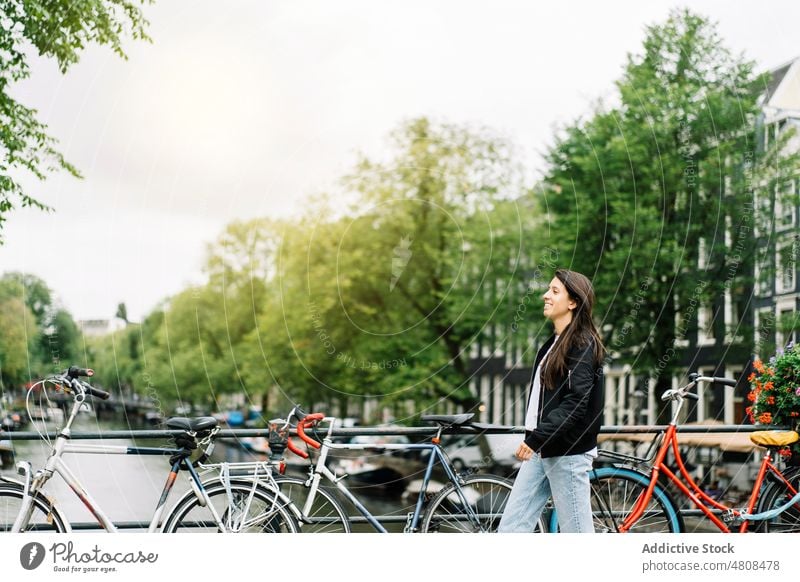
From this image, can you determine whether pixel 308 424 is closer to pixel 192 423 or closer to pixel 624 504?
pixel 192 423

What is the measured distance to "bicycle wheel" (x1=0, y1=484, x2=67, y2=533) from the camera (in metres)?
4.44

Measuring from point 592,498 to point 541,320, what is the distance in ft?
27.3

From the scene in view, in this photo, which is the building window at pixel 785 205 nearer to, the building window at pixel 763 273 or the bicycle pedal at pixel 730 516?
the building window at pixel 763 273

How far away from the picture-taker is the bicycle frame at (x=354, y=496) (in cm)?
465

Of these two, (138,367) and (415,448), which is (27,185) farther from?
(415,448)

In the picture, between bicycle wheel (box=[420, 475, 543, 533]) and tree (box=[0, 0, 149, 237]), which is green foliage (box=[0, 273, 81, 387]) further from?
bicycle wheel (box=[420, 475, 543, 533])

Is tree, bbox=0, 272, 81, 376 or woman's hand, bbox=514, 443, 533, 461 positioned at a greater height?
tree, bbox=0, 272, 81, 376

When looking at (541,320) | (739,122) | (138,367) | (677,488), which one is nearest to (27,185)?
(138,367)

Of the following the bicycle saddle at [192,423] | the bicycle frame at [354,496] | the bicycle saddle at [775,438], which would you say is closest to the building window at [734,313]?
the bicycle saddle at [775,438]

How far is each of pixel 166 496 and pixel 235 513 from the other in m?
0.36

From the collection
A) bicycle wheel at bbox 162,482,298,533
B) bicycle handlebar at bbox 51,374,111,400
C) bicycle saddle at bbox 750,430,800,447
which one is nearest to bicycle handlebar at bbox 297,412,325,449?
bicycle wheel at bbox 162,482,298,533

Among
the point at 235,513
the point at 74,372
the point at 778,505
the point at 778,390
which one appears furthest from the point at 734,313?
the point at 74,372

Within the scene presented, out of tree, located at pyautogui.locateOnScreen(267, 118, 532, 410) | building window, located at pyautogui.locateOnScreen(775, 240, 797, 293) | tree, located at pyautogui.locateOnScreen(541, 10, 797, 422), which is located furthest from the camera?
tree, located at pyautogui.locateOnScreen(267, 118, 532, 410)

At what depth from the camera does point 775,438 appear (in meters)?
5.19
